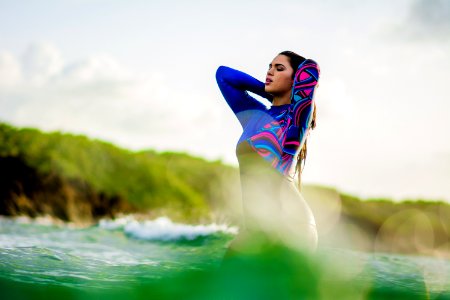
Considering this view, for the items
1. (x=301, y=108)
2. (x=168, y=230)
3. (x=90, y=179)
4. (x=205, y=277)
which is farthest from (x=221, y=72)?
(x=90, y=179)

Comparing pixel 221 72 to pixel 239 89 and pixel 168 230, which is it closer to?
pixel 239 89

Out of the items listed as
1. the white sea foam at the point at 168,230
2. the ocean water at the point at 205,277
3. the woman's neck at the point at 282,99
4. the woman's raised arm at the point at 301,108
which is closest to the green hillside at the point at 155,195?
the white sea foam at the point at 168,230

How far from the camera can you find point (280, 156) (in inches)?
139

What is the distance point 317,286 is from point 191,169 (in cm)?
1877

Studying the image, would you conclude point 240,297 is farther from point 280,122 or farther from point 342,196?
point 342,196

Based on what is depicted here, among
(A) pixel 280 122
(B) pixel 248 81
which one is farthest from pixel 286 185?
(B) pixel 248 81

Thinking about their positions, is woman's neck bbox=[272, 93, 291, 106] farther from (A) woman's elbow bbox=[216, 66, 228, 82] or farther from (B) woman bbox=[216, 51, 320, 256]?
(A) woman's elbow bbox=[216, 66, 228, 82]

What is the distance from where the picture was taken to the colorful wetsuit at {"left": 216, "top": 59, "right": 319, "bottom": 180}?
11.1 ft

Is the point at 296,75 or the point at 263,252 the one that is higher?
the point at 296,75

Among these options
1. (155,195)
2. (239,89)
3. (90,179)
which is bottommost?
(155,195)

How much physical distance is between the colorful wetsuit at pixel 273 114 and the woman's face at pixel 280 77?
5.9 inches

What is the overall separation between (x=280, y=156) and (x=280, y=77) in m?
0.73

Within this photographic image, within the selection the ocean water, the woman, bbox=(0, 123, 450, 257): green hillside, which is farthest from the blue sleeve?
bbox=(0, 123, 450, 257): green hillside

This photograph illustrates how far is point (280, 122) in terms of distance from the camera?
12.1 ft
